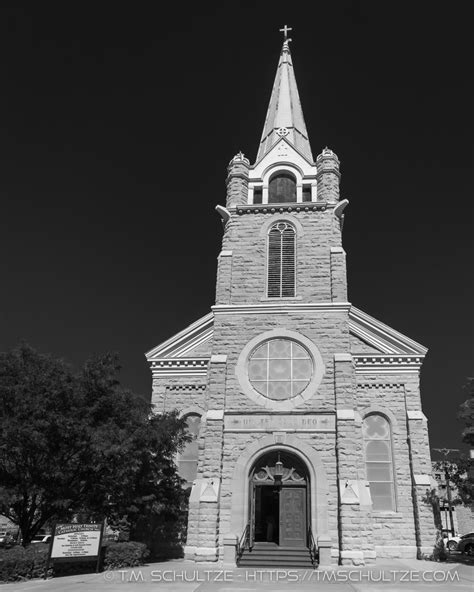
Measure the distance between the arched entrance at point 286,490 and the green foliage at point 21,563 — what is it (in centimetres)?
694

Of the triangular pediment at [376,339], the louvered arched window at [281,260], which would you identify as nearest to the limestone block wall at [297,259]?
the louvered arched window at [281,260]

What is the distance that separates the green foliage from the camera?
46.5 ft

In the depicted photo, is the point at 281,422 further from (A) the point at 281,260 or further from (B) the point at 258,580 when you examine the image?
(A) the point at 281,260

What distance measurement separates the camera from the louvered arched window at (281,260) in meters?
22.7

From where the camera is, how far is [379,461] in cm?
2142

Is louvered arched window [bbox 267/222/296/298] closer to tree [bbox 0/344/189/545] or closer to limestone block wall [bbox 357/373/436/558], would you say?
limestone block wall [bbox 357/373/436/558]

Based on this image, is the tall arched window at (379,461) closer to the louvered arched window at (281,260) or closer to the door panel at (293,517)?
the door panel at (293,517)

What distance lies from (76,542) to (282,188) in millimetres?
17304

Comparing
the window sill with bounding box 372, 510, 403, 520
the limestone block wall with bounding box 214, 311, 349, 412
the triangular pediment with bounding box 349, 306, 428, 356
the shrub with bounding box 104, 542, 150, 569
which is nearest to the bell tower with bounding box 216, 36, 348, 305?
the limestone block wall with bounding box 214, 311, 349, 412

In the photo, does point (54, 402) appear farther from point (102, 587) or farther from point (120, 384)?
point (102, 587)

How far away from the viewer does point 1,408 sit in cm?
1642

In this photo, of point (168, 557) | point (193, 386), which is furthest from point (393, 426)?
point (168, 557)

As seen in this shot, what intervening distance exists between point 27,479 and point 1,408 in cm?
231

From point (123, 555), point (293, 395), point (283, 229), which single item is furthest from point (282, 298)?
point (123, 555)
